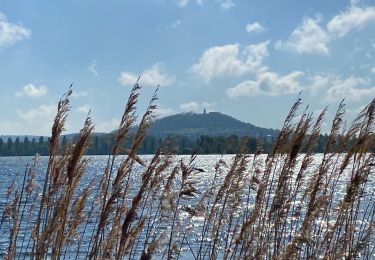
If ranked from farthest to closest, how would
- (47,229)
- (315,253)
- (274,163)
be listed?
(274,163)
(315,253)
(47,229)

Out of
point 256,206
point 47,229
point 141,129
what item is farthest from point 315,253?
point 47,229

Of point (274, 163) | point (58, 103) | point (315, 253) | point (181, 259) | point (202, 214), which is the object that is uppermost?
point (58, 103)

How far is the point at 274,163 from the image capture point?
7.59 metres

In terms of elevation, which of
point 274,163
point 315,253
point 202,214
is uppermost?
point 274,163

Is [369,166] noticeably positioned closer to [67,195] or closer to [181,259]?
[67,195]

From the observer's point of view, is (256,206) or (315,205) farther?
(256,206)

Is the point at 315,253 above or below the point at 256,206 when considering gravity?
below

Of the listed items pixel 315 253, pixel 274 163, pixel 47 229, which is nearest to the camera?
pixel 47 229

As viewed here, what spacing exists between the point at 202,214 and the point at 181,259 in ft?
40.0

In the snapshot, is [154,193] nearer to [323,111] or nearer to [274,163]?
[274,163]

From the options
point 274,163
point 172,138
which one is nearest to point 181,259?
point 274,163

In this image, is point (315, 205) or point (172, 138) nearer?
point (315, 205)

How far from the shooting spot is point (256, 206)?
6711mm

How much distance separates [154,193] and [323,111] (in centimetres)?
266
